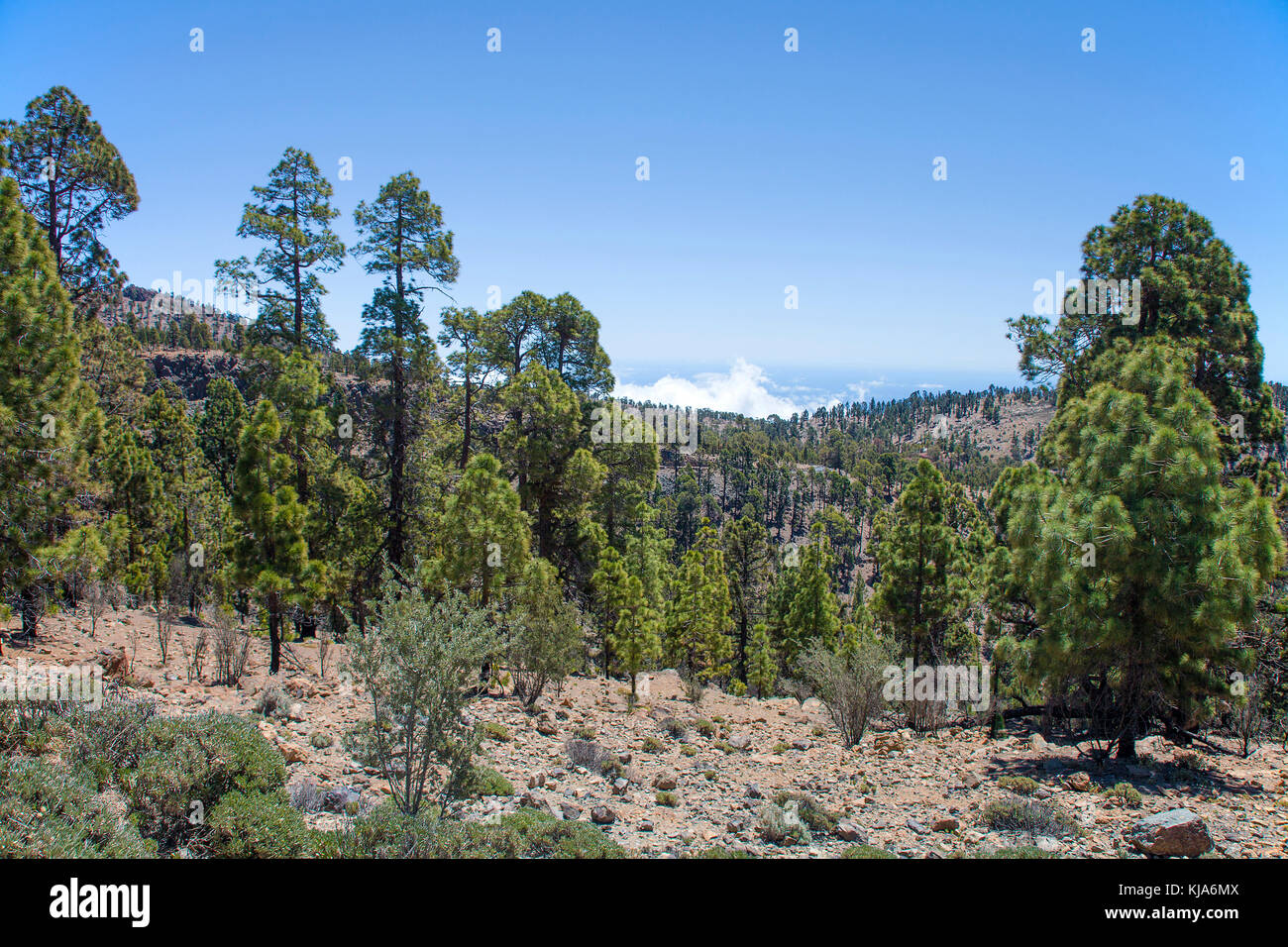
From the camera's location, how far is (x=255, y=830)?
265 inches

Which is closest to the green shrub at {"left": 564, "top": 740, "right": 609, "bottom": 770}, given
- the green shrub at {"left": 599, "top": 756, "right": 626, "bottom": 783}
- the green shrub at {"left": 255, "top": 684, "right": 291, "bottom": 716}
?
the green shrub at {"left": 599, "top": 756, "right": 626, "bottom": 783}

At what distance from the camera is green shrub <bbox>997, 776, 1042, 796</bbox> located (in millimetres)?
10117

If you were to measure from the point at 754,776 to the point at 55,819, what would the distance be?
1052cm

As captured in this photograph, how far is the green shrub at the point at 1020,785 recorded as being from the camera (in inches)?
398

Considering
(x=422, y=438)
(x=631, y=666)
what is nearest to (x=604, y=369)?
(x=422, y=438)

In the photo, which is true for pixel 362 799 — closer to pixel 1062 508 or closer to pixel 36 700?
pixel 36 700

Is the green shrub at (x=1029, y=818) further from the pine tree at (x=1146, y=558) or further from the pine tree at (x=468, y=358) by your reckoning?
the pine tree at (x=468, y=358)

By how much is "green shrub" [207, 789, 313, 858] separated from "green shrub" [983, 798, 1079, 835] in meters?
8.88

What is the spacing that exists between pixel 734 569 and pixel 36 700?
98.6 feet

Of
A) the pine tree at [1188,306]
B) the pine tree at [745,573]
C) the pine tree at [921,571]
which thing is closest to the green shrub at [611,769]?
the pine tree at [921,571]

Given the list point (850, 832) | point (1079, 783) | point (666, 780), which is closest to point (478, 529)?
point (666, 780)

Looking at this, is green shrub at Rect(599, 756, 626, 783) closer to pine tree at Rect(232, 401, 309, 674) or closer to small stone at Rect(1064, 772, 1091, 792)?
small stone at Rect(1064, 772, 1091, 792)

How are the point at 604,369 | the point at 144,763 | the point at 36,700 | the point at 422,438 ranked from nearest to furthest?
the point at 144,763
the point at 36,700
the point at 422,438
the point at 604,369
